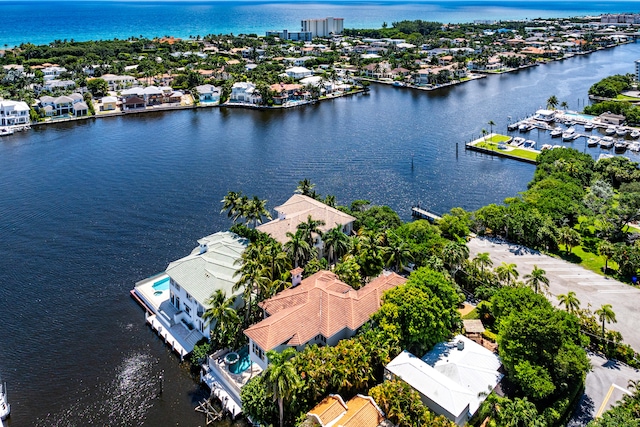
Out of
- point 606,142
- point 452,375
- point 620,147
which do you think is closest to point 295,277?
point 452,375

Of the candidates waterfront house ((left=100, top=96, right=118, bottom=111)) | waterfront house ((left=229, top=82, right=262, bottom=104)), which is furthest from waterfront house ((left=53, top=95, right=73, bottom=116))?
waterfront house ((left=229, top=82, right=262, bottom=104))

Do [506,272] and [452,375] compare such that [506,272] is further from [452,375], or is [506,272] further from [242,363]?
[242,363]

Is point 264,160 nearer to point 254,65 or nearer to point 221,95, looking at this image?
point 221,95

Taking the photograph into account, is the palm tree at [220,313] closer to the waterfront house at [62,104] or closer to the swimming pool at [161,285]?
the swimming pool at [161,285]

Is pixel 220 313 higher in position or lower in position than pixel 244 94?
lower

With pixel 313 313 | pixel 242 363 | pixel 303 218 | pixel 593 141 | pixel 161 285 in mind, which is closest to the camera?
pixel 242 363

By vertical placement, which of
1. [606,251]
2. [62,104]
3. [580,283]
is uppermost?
[62,104]

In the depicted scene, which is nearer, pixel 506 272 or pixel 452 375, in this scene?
pixel 452 375

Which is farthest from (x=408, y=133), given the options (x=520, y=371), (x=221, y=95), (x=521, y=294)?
(x=520, y=371)
